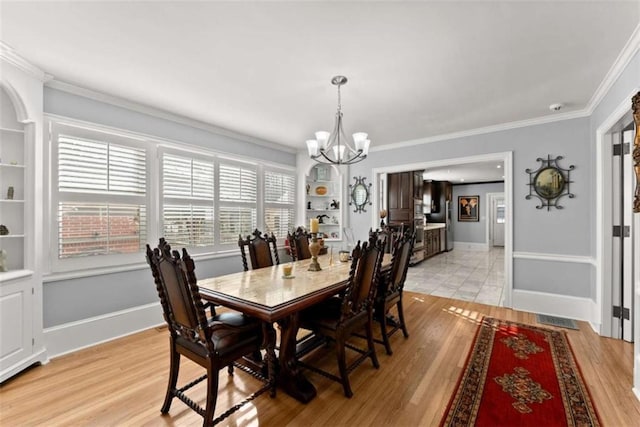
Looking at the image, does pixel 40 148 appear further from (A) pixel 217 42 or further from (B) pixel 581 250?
(B) pixel 581 250

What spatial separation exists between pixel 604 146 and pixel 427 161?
6.78ft

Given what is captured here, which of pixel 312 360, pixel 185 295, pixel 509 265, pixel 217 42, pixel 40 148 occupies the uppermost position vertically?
pixel 217 42

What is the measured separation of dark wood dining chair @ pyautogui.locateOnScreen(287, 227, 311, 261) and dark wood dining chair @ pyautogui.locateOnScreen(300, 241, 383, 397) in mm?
1298

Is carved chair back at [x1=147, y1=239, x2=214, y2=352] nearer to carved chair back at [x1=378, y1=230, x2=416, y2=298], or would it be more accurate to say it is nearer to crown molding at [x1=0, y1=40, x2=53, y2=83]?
carved chair back at [x1=378, y1=230, x2=416, y2=298]

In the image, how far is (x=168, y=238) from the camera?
3.57 meters

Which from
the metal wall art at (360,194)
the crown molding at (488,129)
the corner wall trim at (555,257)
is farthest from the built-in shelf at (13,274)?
the corner wall trim at (555,257)

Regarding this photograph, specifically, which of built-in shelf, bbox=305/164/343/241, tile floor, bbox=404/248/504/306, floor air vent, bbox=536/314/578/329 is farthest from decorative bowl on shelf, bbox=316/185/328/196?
floor air vent, bbox=536/314/578/329

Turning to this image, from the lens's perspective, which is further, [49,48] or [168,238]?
[168,238]

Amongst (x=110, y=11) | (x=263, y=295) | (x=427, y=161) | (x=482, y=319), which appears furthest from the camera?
(x=427, y=161)

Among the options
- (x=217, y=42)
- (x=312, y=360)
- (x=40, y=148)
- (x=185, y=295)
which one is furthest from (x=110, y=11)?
(x=312, y=360)

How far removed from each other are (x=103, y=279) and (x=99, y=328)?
1.62ft

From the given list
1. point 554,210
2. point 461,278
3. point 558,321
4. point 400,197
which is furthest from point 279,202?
point 558,321

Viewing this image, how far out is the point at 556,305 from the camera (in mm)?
3643

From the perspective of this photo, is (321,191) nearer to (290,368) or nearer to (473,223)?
(290,368)
